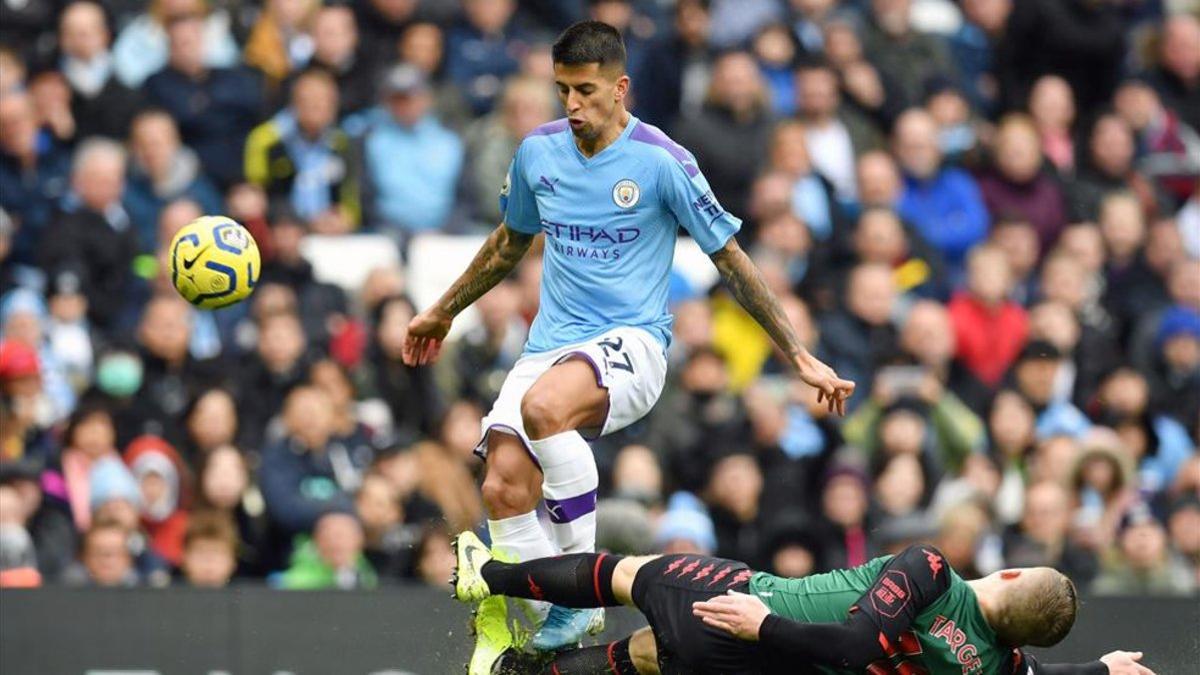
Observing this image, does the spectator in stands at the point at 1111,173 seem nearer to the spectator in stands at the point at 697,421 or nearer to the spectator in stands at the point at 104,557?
the spectator in stands at the point at 697,421

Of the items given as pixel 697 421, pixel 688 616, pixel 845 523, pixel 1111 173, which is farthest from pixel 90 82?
pixel 688 616

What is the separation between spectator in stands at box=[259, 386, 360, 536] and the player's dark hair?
443 cm

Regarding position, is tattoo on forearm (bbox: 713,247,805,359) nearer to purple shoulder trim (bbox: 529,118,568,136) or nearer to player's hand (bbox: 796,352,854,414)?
player's hand (bbox: 796,352,854,414)

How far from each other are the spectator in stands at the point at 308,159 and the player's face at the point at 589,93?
239 inches

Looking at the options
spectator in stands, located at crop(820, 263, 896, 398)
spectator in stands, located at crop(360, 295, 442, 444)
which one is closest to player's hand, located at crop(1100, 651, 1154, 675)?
spectator in stands, located at crop(820, 263, 896, 398)

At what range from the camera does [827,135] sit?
17969 millimetres

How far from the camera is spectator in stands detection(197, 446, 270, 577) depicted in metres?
14.4

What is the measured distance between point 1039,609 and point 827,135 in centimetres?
763

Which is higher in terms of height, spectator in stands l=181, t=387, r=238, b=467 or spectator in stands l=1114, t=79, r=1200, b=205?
spectator in stands l=1114, t=79, r=1200, b=205

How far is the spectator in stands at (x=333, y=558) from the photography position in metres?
14.2

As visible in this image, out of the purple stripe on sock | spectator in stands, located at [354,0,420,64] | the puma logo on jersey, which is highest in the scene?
spectator in stands, located at [354,0,420,64]

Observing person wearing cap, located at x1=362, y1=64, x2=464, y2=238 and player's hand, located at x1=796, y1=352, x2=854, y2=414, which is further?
person wearing cap, located at x1=362, y1=64, x2=464, y2=238

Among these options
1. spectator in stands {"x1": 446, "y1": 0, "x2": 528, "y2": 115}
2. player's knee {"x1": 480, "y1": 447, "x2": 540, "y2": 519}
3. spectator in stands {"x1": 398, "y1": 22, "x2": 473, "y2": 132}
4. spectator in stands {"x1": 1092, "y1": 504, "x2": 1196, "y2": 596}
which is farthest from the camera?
spectator in stands {"x1": 446, "y1": 0, "x2": 528, "y2": 115}

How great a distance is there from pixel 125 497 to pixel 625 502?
2.80 meters
